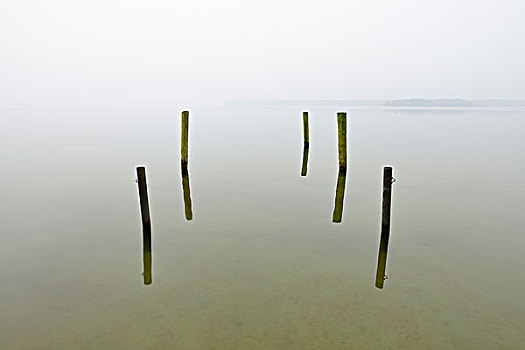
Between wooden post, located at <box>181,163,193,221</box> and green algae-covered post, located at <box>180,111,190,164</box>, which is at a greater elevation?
green algae-covered post, located at <box>180,111,190,164</box>

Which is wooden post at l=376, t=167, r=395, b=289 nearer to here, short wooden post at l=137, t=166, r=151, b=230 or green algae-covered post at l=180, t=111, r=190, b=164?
short wooden post at l=137, t=166, r=151, b=230

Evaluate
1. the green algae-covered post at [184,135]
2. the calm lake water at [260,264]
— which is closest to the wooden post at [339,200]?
the calm lake water at [260,264]

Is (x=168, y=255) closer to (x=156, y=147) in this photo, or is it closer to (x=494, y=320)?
(x=494, y=320)

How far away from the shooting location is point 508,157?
22.2m

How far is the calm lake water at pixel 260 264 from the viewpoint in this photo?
5.70 meters

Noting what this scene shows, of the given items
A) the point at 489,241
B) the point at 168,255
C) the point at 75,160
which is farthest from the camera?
the point at 75,160

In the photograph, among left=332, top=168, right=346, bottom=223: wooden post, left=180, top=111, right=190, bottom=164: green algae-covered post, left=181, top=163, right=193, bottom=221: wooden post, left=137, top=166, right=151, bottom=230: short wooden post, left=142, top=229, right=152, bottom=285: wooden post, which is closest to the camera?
left=142, top=229, right=152, bottom=285: wooden post

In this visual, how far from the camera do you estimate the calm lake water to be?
18.7 ft

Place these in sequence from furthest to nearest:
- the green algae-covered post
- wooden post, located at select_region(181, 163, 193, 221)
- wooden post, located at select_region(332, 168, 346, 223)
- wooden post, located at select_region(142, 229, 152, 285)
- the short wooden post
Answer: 1. the green algae-covered post
2. wooden post, located at select_region(181, 163, 193, 221)
3. wooden post, located at select_region(332, 168, 346, 223)
4. the short wooden post
5. wooden post, located at select_region(142, 229, 152, 285)

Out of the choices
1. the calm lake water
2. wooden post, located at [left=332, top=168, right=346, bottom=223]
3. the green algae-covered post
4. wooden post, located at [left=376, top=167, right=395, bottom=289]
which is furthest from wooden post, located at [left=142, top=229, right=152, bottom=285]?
the green algae-covered post

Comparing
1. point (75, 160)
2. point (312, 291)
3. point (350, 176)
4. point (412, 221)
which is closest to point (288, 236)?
point (312, 291)

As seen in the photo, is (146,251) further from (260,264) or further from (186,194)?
(186,194)

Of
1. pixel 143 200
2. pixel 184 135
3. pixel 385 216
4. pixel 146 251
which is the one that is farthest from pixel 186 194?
pixel 385 216

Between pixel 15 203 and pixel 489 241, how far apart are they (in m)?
12.9
